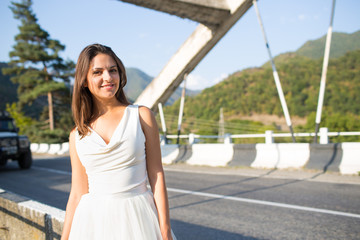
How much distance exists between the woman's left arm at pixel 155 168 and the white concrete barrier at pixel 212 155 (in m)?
9.32

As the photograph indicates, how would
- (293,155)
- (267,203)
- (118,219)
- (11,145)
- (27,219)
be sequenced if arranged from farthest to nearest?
(11,145), (293,155), (267,203), (27,219), (118,219)

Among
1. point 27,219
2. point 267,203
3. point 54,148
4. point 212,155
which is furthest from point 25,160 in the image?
point 54,148

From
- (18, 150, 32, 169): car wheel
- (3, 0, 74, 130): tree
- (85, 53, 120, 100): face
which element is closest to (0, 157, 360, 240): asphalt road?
(85, 53, 120, 100): face

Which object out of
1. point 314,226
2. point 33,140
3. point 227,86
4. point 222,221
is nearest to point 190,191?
point 222,221

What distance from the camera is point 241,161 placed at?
1030 centimetres

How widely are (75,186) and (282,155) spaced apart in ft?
27.2

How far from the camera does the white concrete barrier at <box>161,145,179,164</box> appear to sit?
1279 cm

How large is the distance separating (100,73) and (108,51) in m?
0.13

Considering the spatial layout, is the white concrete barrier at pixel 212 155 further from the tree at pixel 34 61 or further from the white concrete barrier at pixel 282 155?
the tree at pixel 34 61

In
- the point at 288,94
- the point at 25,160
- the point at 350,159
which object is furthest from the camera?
the point at 288,94

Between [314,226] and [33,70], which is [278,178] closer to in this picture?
[314,226]

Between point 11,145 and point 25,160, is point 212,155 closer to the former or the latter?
point 25,160

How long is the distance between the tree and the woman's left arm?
43088 mm

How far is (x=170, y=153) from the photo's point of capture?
12961mm
